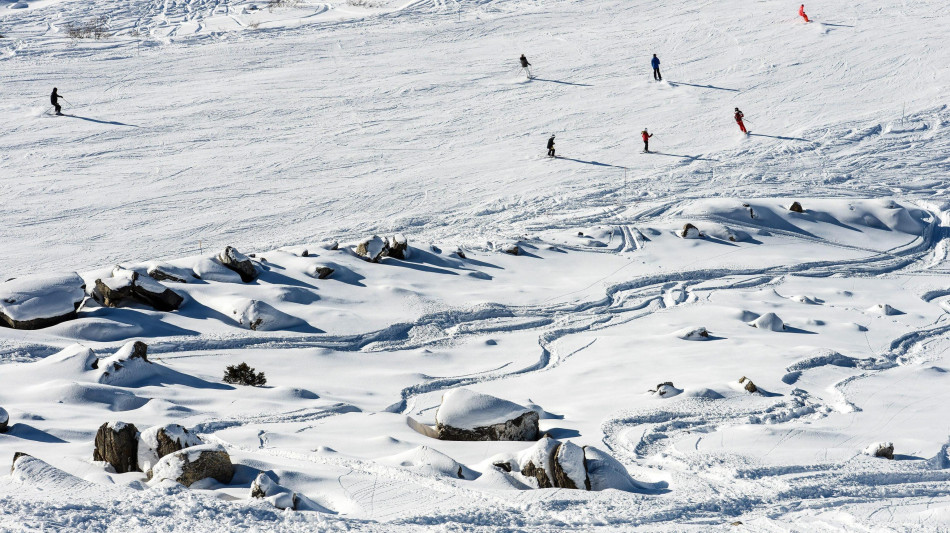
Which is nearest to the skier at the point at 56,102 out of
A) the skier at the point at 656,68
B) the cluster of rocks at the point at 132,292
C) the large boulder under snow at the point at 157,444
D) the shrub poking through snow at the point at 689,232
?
A: the cluster of rocks at the point at 132,292

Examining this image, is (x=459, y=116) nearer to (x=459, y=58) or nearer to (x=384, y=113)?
(x=384, y=113)

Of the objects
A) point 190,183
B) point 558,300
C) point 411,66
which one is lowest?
point 558,300

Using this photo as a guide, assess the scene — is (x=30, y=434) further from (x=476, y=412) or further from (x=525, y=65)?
(x=525, y=65)

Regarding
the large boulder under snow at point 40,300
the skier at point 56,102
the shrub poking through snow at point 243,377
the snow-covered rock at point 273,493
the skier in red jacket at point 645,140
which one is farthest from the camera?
the skier at point 56,102

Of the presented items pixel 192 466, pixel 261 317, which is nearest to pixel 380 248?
pixel 261 317

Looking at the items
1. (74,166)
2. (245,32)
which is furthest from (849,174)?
(245,32)

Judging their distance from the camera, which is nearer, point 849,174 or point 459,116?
point 849,174

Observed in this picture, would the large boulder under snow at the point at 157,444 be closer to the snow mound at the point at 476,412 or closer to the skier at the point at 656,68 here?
the snow mound at the point at 476,412

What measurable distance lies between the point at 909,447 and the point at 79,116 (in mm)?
23771

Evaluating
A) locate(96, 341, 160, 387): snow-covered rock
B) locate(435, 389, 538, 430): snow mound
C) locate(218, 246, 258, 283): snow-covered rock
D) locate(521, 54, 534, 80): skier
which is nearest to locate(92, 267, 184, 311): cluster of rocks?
locate(218, 246, 258, 283): snow-covered rock

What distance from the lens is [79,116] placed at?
25375 millimetres

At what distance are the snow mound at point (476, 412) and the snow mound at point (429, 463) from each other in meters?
1.18

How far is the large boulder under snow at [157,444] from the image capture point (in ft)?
24.1

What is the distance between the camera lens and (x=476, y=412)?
9.04 meters
